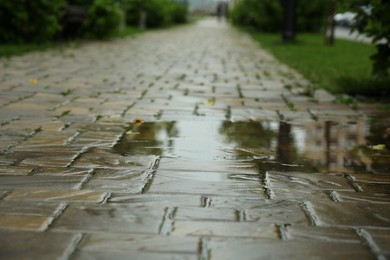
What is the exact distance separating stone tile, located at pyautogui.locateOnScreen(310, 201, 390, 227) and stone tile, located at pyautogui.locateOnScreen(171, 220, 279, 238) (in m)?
0.26

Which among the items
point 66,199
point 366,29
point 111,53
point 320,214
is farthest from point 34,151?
point 111,53

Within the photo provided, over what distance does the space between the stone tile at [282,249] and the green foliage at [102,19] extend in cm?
1393

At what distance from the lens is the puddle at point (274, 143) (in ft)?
12.3

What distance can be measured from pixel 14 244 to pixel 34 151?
63.6 inches

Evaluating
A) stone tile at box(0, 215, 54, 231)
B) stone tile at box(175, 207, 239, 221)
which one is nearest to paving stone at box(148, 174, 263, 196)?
stone tile at box(175, 207, 239, 221)

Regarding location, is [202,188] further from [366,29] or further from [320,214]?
[366,29]

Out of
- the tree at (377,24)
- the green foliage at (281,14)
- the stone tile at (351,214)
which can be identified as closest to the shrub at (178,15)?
the green foliage at (281,14)

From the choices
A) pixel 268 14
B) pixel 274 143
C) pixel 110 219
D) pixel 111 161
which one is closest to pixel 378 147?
pixel 274 143

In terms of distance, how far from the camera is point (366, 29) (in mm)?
6145

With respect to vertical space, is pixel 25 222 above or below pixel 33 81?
above

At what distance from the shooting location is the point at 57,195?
9.60 feet

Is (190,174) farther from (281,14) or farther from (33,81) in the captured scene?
(281,14)

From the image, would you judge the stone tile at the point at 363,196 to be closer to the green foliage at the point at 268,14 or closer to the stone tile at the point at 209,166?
the stone tile at the point at 209,166

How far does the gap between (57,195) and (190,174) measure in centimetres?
76
